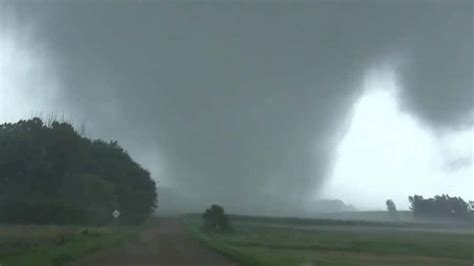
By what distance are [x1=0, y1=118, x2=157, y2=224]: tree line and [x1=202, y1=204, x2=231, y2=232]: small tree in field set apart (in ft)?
49.2

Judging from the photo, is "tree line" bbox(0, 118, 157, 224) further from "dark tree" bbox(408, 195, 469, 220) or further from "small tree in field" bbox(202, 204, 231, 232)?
"dark tree" bbox(408, 195, 469, 220)

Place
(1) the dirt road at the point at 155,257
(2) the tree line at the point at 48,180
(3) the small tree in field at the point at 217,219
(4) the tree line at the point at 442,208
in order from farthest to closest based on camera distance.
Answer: (4) the tree line at the point at 442,208 → (3) the small tree in field at the point at 217,219 → (2) the tree line at the point at 48,180 → (1) the dirt road at the point at 155,257

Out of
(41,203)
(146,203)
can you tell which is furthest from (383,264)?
(146,203)

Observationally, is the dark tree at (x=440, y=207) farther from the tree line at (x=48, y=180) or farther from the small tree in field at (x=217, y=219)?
the tree line at (x=48, y=180)

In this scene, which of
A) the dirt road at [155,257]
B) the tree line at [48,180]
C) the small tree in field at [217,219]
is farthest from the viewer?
the small tree in field at [217,219]

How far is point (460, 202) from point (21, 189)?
A: 9516 cm

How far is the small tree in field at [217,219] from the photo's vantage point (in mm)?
92875

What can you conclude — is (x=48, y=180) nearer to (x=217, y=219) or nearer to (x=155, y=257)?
(x=217, y=219)

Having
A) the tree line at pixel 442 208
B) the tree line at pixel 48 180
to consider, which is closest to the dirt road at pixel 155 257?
the tree line at pixel 48 180

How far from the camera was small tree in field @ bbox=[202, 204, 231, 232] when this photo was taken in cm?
9288

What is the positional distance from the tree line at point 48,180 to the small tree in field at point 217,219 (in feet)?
49.2

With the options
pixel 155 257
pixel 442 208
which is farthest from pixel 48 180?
pixel 442 208

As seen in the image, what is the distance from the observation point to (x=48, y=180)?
91562mm

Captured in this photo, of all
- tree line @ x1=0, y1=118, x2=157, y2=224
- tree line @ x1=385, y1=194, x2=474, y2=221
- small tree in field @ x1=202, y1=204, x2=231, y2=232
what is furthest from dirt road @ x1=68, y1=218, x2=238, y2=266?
tree line @ x1=385, y1=194, x2=474, y2=221
